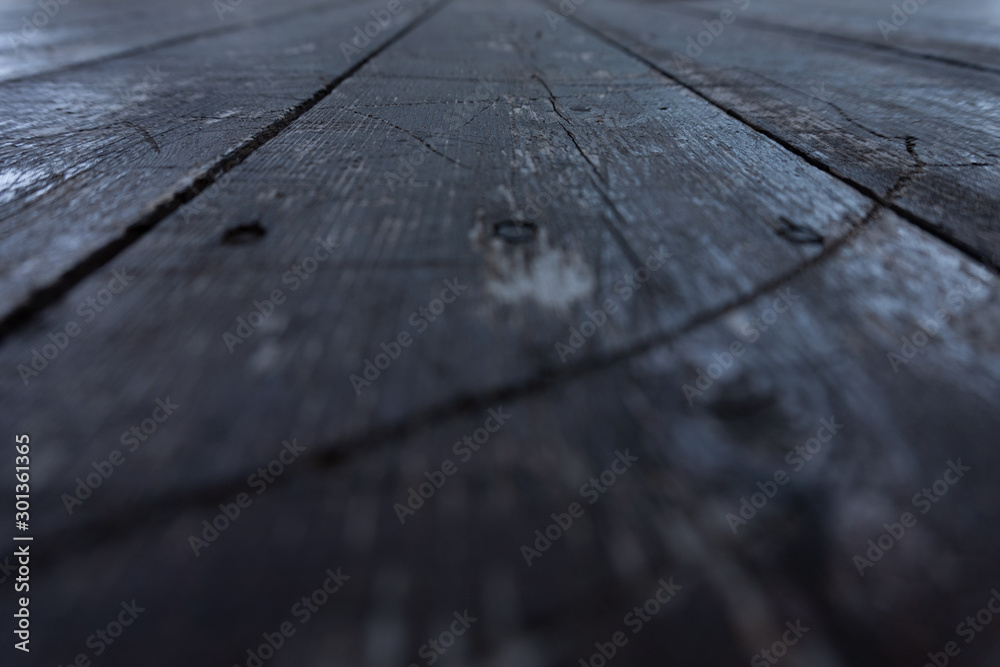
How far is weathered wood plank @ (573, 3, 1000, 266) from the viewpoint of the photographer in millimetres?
810

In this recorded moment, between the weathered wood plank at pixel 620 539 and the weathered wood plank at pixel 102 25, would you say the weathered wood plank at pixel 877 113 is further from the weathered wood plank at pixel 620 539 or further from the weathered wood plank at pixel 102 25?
the weathered wood plank at pixel 102 25

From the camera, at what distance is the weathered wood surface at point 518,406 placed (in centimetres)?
34

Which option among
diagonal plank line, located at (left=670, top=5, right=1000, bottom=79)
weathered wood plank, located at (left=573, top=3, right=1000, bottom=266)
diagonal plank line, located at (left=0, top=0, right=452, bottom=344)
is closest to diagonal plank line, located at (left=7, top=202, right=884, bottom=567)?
diagonal plank line, located at (left=0, top=0, right=452, bottom=344)

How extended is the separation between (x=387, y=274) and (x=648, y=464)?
35 centimetres

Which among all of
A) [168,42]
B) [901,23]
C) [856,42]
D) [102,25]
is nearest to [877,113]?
[856,42]

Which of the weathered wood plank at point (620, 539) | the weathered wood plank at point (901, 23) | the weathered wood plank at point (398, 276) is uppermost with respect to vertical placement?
the weathered wood plank at point (398, 276)

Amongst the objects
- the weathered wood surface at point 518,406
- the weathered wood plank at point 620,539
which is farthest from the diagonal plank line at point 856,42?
the weathered wood plank at point 620,539

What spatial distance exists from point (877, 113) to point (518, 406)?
131cm

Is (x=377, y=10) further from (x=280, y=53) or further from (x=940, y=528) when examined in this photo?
(x=940, y=528)

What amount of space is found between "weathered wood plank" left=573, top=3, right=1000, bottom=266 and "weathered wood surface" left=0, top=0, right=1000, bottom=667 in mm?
19

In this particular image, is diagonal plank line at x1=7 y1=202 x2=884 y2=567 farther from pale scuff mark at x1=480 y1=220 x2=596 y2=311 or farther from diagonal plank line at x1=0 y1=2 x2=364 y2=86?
diagonal plank line at x1=0 y1=2 x2=364 y2=86

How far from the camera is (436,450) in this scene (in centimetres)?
42

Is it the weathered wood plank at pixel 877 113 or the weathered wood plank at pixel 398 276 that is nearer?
the weathered wood plank at pixel 398 276

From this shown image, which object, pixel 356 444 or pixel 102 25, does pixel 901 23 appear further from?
pixel 102 25
